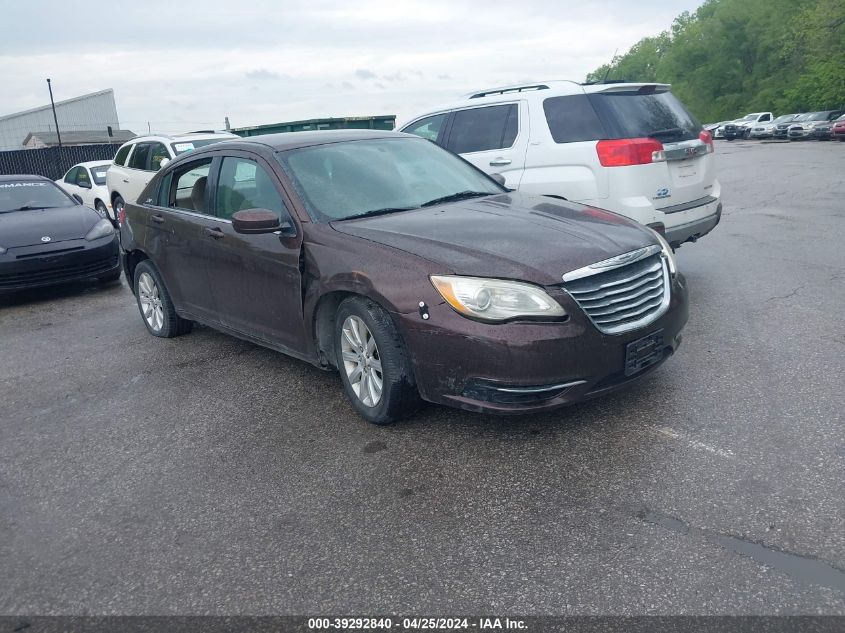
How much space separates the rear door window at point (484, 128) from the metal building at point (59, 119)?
56332 millimetres

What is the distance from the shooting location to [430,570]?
2982mm

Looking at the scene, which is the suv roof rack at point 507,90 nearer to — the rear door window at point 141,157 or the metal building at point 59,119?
the rear door window at point 141,157

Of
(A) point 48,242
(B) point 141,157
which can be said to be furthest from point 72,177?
(A) point 48,242

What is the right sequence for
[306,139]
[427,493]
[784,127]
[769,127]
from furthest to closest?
[769,127] → [784,127] → [306,139] → [427,493]

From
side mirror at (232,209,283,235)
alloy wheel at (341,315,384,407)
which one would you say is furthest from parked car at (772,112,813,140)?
alloy wheel at (341,315,384,407)

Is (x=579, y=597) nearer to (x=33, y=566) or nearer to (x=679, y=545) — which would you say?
(x=679, y=545)

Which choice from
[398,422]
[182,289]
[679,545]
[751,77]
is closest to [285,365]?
A: [182,289]

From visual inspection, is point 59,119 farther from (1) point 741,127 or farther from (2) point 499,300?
(2) point 499,300

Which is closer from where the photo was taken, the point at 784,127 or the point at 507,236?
the point at 507,236

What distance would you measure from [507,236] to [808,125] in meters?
42.2

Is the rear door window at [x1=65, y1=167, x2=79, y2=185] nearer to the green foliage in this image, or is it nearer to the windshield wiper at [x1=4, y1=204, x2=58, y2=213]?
the windshield wiper at [x1=4, y1=204, x2=58, y2=213]

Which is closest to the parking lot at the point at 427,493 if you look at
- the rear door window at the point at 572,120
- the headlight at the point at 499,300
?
the headlight at the point at 499,300

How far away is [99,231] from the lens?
922 centimetres

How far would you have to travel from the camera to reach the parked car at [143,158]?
13094 mm
